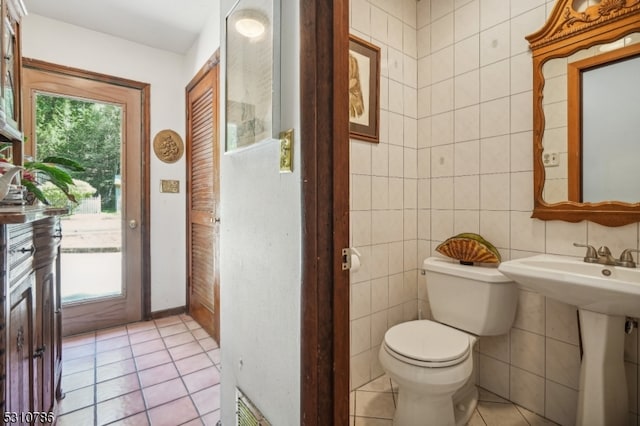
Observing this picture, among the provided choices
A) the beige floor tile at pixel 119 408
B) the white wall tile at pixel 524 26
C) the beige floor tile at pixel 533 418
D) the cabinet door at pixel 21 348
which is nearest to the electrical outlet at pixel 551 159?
the white wall tile at pixel 524 26

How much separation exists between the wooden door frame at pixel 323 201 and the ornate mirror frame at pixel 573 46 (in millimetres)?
1251

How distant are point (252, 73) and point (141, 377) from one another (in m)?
1.88

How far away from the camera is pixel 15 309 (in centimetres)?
88

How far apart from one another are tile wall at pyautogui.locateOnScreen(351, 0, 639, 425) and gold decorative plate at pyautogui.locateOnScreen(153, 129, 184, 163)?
189cm

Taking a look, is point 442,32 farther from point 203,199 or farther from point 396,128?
point 203,199

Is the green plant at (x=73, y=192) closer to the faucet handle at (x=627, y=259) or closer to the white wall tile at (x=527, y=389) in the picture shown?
the white wall tile at (x=527, y=389)

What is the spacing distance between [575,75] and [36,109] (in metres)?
3.41

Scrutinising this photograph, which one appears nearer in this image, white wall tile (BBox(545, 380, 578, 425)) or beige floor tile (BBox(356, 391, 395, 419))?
white wall tile (BBox(545, 380, 578, 425))

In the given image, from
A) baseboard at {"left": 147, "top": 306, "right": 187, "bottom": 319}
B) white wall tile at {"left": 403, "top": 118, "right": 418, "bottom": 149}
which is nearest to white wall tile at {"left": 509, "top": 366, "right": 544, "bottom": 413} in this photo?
white wall tile at {"left": 403, "top": 118, "right": 418, "bottom": 149}

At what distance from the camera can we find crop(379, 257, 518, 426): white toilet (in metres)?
1.30

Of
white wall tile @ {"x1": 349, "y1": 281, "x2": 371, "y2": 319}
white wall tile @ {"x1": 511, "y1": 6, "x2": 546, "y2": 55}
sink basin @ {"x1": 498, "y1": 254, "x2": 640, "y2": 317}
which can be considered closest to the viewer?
sink basin @ {"x1": 498, "y1": 254, "x2": 640, "y2": 317}

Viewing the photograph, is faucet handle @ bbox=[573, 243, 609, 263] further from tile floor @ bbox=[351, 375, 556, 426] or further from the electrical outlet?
tile floor @ bbox=[351, 375, 556, 426]

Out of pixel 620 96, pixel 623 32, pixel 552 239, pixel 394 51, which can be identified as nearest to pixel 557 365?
pixel 552 239

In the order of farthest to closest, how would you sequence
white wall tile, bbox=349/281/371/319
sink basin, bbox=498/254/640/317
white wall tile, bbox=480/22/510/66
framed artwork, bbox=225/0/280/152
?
white wall tile, bbox=349/281/371/319 < white wall tile, bbox=480/22/510/66 < sink basin, bbox=498/254/640/317 < framed artwork, bbox=225/0/280/152
